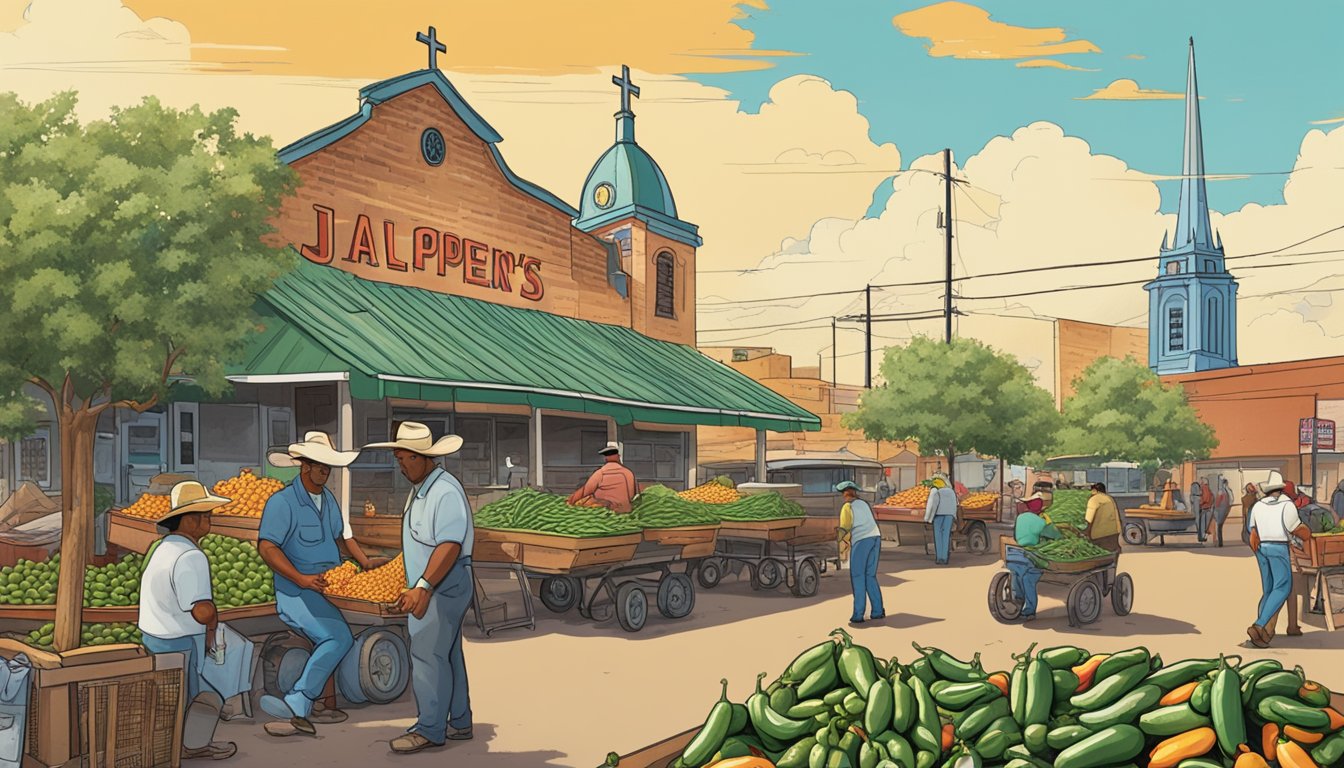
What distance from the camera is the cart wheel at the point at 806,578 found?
55.8 feet

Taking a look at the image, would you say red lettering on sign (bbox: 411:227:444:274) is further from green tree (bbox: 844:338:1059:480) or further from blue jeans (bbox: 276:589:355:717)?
green tree (bbox: 844:338:1059:480)

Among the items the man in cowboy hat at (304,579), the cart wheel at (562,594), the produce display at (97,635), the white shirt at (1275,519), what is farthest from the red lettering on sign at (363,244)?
the white shirt at (1275,519)

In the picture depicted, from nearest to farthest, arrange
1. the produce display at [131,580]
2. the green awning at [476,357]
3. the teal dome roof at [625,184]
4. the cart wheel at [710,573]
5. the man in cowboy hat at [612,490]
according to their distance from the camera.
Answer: the produce display at [131,580], the man in cowboy hat at [612,490], the green awning at [476,357], the cart wheel at [710,573], the teal dome roof at [625,184]

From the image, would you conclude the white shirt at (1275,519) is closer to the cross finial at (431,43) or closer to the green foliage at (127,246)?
the green foliage at (127,246)

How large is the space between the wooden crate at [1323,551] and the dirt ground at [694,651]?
89 centimetres

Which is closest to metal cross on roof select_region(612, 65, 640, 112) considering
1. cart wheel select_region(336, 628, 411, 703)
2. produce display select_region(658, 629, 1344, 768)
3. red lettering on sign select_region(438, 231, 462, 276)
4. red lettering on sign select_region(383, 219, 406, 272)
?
red lettering on sign select_region(438, 231, 462, 276)

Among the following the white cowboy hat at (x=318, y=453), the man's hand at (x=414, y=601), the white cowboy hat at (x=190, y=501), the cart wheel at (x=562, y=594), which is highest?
the white cowboy hat at (x=318, y=453)

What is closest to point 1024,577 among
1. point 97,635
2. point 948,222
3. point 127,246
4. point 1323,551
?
point 1323,551

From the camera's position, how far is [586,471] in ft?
84.4

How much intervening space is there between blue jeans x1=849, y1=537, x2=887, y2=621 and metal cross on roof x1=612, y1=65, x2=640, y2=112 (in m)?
18.4

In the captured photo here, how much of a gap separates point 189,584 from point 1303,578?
45.8 ft

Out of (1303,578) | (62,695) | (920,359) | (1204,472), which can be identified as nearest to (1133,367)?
(920,359)

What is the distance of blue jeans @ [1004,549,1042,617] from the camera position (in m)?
14.0

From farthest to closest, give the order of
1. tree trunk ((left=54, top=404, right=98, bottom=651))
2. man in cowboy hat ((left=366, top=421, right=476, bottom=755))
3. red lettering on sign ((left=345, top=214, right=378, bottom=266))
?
red lettering on sign ((left=345, top=214, right=378, bottom=266))
tree trunk ((left=54, top=404, right=98, bottom=651))
man in cowboy hat ((left=366, top=421, right=476, bottom=755))
